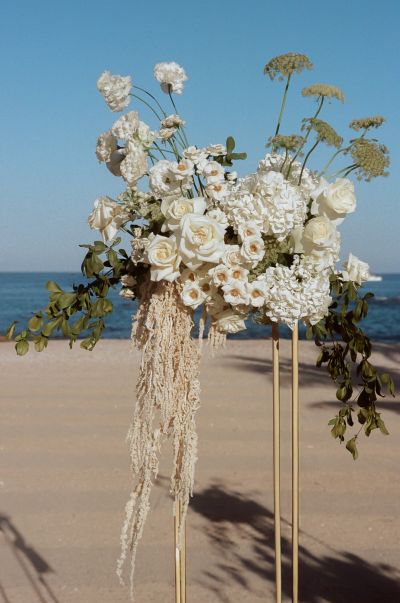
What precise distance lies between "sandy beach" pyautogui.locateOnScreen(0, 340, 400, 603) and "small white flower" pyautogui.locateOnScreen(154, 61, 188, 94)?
31.3 inches

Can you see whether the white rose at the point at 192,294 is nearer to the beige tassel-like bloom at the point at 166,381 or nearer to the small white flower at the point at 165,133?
the beige tassel-like bloom at the point at 166,381

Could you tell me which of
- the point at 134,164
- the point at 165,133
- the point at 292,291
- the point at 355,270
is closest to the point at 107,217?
the point at 134,164

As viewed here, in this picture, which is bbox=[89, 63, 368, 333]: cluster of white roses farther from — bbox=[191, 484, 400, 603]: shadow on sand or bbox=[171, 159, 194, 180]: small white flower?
bbox=[191, 484, 400, 603]: shadow on sand

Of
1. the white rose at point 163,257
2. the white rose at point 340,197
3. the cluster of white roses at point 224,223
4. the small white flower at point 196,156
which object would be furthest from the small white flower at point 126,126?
the white rose at point 340,197

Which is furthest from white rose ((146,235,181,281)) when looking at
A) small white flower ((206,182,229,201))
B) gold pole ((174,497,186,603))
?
gold pole ((174,497,186,603))

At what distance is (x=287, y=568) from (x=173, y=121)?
9.97ft

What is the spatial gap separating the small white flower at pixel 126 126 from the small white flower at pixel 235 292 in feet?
1.67

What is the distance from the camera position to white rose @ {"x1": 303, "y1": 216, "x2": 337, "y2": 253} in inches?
86.2

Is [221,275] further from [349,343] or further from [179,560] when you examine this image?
[179,560]

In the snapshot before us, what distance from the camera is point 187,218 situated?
2.08 metres

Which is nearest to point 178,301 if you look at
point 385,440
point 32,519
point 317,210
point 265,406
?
point 317,210

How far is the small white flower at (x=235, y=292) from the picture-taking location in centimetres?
213

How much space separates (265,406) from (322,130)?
269 inches

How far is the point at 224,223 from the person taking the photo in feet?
7.11
